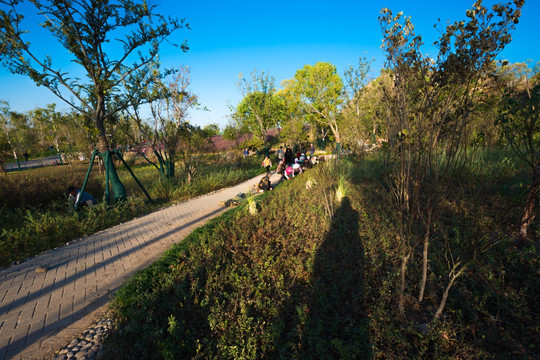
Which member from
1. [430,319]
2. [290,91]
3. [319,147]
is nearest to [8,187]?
[430,319]

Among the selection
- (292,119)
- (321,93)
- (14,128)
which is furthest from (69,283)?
(14,128)

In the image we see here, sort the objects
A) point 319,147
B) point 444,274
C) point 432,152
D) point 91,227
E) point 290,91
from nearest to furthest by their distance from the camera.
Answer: point 432,152
point 444,274
point 91,227
point 290,91
point 319,147

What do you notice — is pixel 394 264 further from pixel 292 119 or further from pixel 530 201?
pixel 292 119

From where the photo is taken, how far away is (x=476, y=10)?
1990mm

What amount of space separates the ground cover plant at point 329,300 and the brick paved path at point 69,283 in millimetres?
525

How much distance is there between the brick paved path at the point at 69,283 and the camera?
2.65m

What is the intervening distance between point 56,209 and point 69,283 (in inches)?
222

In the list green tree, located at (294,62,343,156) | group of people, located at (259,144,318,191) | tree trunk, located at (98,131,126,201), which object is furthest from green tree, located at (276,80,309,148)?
tree trunk, located at (98,131,126,201)

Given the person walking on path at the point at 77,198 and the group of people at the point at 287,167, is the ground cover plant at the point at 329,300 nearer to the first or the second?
the person walking on path at the point at 77,198

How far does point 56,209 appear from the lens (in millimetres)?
7613

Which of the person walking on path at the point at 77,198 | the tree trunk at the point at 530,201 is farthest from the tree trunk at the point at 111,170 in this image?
the tree trunk at the point at 530,201

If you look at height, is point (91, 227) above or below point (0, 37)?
below

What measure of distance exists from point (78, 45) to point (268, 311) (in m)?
9.61

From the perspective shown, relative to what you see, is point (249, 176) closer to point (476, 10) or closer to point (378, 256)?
point (378, 256)
